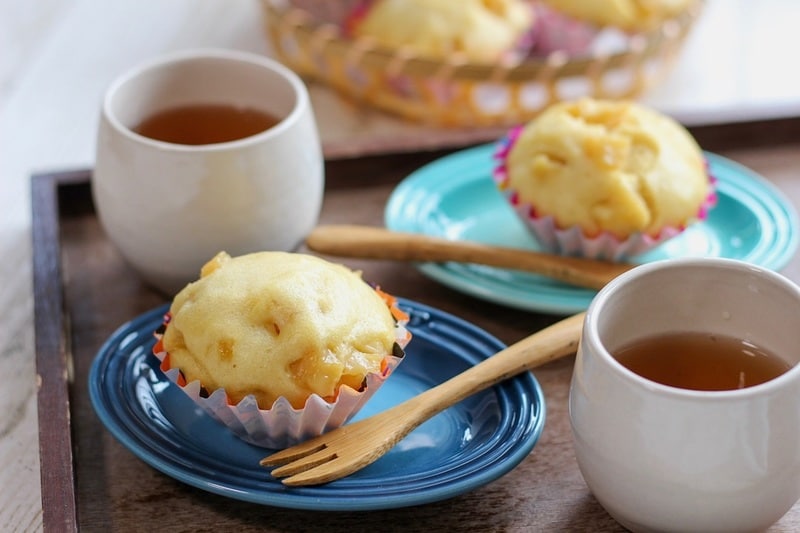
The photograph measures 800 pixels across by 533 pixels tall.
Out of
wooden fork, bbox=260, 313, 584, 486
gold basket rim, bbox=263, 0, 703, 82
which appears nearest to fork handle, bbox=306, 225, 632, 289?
wooden fork, bbox=260, 313, 584, 486

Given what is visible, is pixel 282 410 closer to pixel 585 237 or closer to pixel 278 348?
pixel 278 348

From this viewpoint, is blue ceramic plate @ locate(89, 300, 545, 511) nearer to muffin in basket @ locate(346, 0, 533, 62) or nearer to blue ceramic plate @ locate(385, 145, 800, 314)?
blue ceramic plate @ locate(385, 145, 800, 314)

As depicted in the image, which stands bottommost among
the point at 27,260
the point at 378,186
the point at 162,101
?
the point at 27,260

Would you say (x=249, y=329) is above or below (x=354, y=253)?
above

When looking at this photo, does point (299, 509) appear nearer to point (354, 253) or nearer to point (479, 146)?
point (354, 253)

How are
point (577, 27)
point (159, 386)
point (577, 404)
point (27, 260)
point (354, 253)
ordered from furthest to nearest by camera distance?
point (577, 27) < point (27, 260) < point (354, 253) < point (159, 386) < point (577, 404)

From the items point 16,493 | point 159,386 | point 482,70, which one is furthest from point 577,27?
point 16,493

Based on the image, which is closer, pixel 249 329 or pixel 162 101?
pixel 249 329

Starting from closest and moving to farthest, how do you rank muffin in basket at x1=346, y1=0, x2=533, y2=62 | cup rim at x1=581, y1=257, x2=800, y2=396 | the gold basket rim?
cup rim at x1=581, y1=257, x2=800, y2=396, the gold basket rim, muffin in basket at x1=346, y1=0, x2=533, y2=62
